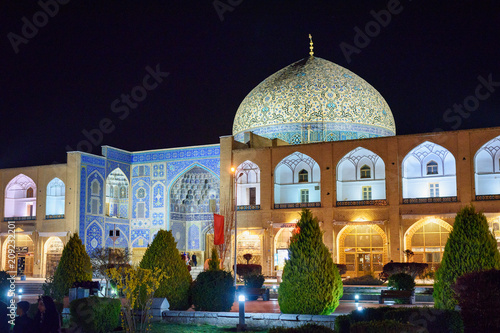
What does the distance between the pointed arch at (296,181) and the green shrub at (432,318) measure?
19.1 m

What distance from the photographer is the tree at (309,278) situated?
38.8ft

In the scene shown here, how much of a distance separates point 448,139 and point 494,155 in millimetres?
1958

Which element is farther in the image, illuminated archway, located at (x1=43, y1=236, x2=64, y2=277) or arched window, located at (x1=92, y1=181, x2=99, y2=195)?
arched window, located at (x1=92, y1=181, x2=99, y2=195)

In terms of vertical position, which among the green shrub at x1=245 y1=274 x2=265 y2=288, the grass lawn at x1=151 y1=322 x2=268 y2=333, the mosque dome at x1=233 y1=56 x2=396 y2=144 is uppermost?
the mosque dome at x1=233 y1=56 x2=396 y2=144

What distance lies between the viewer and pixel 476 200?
24.0 m

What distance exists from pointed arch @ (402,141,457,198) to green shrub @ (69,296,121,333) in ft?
57.0

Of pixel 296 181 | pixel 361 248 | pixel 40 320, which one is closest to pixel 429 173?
pixel 361 248

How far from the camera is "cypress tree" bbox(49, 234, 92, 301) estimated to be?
14125 millimetres

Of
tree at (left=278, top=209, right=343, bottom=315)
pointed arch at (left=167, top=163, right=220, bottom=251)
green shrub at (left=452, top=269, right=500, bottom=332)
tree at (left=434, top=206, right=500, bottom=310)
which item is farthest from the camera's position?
pointed arch at (left=167, top=163, right=220, bottom=251)

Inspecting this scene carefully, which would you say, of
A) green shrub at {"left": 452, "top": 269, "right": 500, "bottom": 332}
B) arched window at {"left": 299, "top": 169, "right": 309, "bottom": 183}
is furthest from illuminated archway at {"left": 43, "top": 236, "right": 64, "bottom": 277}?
green shrub at {"left": 452, "top": 269, "right": 500, "bottom": 332}

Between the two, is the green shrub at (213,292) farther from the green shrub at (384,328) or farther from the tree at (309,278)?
the green shrub at (384,328)

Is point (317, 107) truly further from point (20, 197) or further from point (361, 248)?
point (20, 197)

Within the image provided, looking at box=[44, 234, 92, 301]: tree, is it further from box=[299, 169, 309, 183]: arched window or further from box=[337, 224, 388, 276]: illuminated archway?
box=[299, 169, 309, 183]: arched window

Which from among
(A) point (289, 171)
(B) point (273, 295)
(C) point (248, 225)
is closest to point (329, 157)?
(A) point (289, 171)
